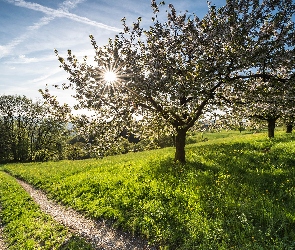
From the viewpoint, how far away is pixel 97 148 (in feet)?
48.8

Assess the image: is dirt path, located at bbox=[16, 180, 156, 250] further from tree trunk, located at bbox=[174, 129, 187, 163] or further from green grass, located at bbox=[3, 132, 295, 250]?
tree trunk, located at bbox=[174, 129, 187, 163]

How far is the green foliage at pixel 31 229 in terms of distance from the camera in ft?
34.6

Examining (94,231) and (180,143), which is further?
(180,143)

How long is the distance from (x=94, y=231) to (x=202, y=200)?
5530 mm

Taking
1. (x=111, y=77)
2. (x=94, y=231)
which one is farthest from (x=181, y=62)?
(x=94, y=231)

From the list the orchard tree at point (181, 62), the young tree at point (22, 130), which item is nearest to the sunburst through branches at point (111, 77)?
the orchard tree at point (181, 62)

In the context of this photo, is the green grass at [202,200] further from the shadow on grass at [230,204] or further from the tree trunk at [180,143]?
the tree trunk at [180,143]

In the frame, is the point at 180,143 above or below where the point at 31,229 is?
above

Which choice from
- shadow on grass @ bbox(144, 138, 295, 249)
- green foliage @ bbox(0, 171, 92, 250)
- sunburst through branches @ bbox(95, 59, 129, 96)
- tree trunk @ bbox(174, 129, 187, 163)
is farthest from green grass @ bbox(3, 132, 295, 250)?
sunburst through branches @ bbox(95, 59, 129, 96)

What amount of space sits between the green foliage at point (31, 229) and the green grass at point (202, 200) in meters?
1.87

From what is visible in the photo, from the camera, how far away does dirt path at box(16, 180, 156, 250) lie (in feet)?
32.1

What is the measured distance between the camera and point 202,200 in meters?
11.4

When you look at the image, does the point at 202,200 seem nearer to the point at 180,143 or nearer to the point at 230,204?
the point at 230,204

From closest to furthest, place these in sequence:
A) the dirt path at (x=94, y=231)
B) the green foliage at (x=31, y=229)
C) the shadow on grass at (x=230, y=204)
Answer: the shadow on grass at (x=230, y=204), the dirt path at (x=94, y=231), the green foliage at (x=31, y=229)
